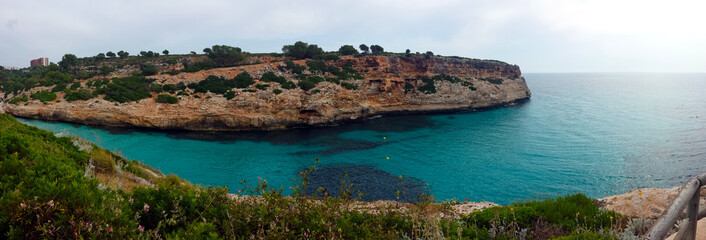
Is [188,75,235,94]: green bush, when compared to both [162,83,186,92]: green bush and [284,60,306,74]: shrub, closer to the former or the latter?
[162,83,186,92]: green bush

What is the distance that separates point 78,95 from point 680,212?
38826 millimetres

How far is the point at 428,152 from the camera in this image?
23.7 m

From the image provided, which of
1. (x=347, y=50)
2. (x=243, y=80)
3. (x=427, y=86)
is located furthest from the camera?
(x=347, y=50)

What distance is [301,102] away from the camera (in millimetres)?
33031

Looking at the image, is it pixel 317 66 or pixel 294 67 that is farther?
pixel 317 66

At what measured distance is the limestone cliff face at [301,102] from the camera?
27.2 metres

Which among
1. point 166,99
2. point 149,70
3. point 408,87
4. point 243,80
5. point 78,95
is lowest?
point 166,99

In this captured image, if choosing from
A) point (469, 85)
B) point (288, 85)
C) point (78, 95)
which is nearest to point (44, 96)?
point (78, 95)

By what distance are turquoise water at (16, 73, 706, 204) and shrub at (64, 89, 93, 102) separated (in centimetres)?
306

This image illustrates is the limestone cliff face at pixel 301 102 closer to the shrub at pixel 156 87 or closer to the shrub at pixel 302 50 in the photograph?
the shrub at pixel 156 87

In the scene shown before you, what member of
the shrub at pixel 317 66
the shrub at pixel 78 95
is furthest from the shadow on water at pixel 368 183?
the shrub at pixel 78 95

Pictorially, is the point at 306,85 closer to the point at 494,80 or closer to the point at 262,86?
the point at 262,86

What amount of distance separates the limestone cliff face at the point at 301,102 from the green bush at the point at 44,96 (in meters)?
0.54

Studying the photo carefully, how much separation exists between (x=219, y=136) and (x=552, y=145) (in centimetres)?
2989
